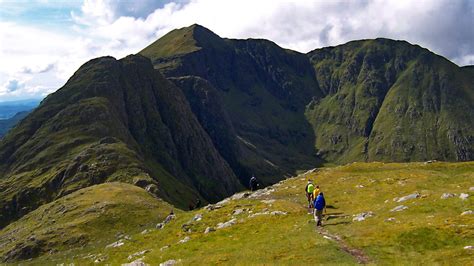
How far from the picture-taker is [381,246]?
3678 cm

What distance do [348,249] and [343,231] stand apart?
6.19 metres

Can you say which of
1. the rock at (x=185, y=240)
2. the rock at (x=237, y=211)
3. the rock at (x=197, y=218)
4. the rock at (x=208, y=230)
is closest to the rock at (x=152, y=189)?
the rock at (x=197, y=218)

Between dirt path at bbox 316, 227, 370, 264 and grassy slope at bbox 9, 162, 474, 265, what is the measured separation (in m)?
0.56

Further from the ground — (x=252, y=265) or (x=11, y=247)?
(x=252, y=265)

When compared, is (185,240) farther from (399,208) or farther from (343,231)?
(399,208)

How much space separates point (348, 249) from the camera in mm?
37250

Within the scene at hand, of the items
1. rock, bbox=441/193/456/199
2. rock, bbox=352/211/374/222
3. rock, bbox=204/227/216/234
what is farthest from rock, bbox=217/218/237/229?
rock, bbox=441/193/456/199

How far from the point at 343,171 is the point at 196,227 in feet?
141

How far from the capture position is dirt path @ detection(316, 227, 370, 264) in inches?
1349

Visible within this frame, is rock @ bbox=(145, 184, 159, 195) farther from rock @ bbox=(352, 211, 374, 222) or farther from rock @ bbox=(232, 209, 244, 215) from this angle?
rock @ bbox=(352, 211, 374, 222)

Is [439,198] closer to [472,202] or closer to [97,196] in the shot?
[472,202]

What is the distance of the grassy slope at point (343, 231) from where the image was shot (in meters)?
35.6

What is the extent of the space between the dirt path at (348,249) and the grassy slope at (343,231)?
56 centimetres

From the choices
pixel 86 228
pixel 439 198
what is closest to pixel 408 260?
pixel 439 198
